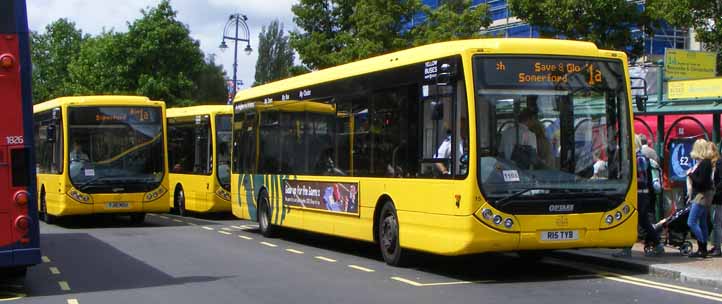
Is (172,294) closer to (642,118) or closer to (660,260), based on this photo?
(660,260)

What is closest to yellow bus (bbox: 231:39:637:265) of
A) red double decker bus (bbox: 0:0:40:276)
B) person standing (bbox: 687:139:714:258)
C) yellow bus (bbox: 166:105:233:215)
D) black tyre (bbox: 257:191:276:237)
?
person standing (bbox: 687:139:714:258)

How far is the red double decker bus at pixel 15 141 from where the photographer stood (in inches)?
410

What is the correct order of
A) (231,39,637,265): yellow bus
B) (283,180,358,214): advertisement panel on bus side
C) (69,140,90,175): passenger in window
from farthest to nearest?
1. (69,140,90,175): passenger in window
2. (283,180,358,214): advertisement panel on bus side
3. (231,39,637,265): yellow bus

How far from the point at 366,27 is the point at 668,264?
72.4 feet

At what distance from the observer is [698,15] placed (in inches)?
914

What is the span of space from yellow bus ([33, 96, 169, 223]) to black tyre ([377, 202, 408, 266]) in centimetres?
967

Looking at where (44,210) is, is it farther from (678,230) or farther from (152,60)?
(152,60)

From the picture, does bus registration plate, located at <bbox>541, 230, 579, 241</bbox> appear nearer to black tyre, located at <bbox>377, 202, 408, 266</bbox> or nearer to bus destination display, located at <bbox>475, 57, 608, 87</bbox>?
bus destination display, located at <bbox>475, 57, 608, 87</bbox>

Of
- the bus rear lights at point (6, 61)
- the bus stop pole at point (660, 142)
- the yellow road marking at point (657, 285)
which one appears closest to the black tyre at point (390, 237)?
the yellow road marking at point (657, 285)

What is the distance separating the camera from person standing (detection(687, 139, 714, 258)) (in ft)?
43.8

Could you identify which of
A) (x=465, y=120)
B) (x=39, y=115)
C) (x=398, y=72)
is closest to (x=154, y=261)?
(x=398, y=72)

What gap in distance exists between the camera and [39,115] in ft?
78.4

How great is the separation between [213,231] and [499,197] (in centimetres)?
1088

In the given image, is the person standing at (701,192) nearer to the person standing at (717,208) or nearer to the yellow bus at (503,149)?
the person standing at (717,208)
